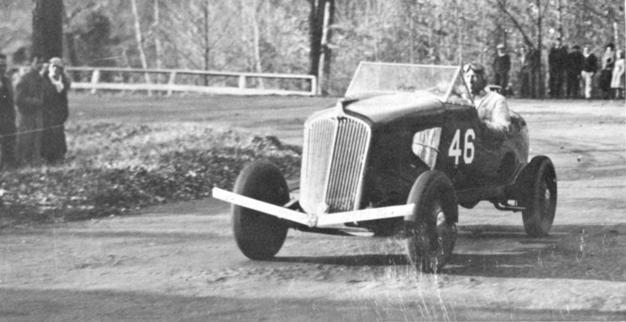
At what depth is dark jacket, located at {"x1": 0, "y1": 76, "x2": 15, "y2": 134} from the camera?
60.5 ft

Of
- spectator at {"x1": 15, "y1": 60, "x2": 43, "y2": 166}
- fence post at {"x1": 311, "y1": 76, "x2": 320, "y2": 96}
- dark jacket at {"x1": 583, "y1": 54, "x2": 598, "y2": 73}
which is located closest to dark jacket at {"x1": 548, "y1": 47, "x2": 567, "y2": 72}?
dark jacket at {"x1": 583, "y1": 54, "x2": 598, "y2": 73}

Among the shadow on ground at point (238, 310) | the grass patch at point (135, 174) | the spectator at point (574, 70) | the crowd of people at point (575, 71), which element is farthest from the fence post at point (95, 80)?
the shadow on ground at point (238, 310)

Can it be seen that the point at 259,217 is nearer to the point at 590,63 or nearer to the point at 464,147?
the point at 464,147

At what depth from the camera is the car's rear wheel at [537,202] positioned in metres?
11.9

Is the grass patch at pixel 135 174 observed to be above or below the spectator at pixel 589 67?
below

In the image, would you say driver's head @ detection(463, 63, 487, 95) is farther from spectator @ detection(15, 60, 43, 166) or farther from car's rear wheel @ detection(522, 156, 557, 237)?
spectator @ detection(15, 60, 43, 166)

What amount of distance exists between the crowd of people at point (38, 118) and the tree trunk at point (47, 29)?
20 cm

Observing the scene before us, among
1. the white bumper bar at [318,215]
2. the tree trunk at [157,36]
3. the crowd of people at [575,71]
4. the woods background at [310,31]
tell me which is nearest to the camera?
the white bumper bar at [318,215]

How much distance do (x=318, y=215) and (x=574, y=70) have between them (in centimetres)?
2761

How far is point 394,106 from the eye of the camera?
10484mm

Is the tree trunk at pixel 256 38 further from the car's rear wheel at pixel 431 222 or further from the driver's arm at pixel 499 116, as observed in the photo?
the car's rear wheel at pixel 431 222

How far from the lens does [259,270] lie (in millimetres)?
10086

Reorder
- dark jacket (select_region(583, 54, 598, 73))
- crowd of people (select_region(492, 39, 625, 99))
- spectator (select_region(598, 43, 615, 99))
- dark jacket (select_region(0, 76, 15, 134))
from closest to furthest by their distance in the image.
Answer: dark jacket (select_region(0, 76, 15, 134)), crowd of people (select_region(492, 39, 625, 99)), spectator (select_region(598, 43, 615, 99)), dark jacket (select_region(583, 54, 598, 73))

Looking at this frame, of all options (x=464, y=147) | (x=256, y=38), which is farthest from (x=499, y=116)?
(x=256, y=38)
